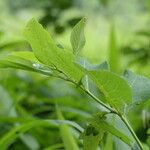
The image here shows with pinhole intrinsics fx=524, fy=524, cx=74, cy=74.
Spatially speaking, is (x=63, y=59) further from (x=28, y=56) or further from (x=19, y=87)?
(x=19, y=87)

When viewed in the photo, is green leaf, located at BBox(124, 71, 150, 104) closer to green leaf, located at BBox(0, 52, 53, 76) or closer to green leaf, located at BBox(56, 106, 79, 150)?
green leaf, located at BBox(0, 52, 53, 76)

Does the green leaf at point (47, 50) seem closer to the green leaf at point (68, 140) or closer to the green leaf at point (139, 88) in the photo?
the green leaf at point (139, 88)

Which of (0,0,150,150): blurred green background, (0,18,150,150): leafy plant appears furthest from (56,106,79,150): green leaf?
(0,18,150,150): leafy plant

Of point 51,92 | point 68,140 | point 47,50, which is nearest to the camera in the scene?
point 47,50

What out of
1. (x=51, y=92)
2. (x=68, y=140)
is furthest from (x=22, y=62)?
(x=51, y=92)

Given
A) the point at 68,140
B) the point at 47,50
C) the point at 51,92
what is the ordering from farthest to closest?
the point at 51,92 → the point at 68,140 → the point at 47,50

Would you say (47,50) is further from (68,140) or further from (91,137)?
(68,140)

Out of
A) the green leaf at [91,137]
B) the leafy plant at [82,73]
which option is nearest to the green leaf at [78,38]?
the leafy plant at [82,73]
